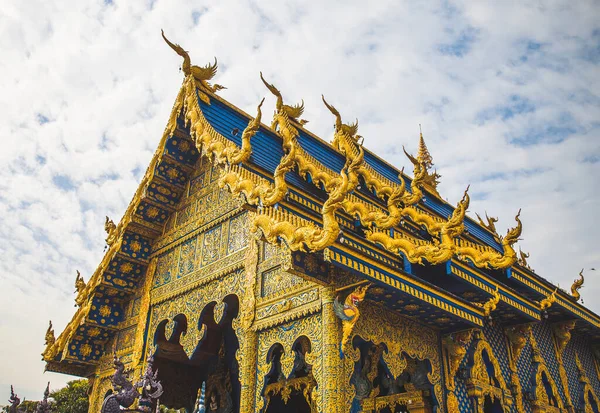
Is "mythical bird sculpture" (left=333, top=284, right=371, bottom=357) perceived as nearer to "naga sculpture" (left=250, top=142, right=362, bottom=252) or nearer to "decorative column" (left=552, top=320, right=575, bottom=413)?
"naga sculpture" (left=250, top=142, right=362, bottom=252)

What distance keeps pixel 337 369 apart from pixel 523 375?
14.4 feet

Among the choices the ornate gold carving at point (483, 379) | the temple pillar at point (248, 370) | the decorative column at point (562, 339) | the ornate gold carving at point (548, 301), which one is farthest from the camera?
the decorative column at point (562, 339)

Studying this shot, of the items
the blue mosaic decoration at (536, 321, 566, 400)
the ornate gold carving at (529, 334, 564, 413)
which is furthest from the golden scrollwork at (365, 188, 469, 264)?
the blue mosaic decoration at (536, 321, 566, 400)

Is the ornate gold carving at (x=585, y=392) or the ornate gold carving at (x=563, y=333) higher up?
the ornate gold carving at (x=563, y=333)

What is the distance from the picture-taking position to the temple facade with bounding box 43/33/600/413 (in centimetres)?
604

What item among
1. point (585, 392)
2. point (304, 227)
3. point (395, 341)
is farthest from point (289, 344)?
point (585, 392)

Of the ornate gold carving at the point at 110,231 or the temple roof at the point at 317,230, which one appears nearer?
the temple roof at the point at 317,230

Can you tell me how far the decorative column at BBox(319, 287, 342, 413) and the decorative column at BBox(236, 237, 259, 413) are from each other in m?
1.26

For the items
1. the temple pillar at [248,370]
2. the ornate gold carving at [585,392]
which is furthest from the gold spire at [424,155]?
the temple pillar at [248,370]

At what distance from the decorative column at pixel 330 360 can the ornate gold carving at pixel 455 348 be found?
196 centimetres

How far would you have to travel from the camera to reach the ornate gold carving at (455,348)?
7.05 m

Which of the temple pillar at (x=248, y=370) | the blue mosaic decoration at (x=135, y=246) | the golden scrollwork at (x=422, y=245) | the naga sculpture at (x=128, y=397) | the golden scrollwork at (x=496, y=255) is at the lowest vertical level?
the naga sculpture at (x=128, y=397)

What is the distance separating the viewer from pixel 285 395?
8.07 m

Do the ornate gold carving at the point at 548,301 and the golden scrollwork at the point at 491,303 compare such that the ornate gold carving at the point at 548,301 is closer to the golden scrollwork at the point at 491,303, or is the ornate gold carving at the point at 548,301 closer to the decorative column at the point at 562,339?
the decorative column at the point at 562,339
